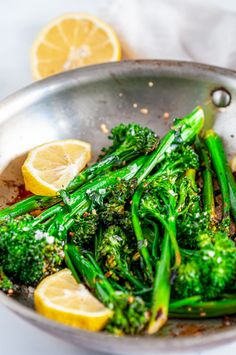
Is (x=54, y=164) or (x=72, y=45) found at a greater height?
(x=72, y=45)

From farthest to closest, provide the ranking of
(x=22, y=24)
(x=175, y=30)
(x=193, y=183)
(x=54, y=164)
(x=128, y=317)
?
(x=22, y=24) < (x=175, y=30) < (x=54, y=164) < (x=193, y=183) < (x=128, y=317)

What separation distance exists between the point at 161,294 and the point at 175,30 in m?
1.89

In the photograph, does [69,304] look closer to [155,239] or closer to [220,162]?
[155,239]

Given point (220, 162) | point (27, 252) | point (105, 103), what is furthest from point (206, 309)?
point (105, 103)

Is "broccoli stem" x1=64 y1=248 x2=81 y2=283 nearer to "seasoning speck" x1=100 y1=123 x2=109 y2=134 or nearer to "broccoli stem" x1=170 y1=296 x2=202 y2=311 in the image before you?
"broccoli stem" x1=170 y1=296 x2=202 y2=311

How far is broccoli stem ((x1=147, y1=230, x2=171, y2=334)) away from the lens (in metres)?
2.12

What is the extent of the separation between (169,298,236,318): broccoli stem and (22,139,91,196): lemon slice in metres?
0.76

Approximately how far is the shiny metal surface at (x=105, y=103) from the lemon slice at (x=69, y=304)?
0.72 meters

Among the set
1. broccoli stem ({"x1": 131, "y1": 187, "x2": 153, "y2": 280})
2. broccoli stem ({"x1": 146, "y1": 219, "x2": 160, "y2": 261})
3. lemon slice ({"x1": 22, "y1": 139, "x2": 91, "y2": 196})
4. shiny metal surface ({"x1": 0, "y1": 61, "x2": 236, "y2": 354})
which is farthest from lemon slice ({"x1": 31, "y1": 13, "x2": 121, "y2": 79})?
broccoli stem ({"x1": 146, "y1": 219, "x2": 160, "y2": 261})

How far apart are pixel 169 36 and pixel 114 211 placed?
1.46 meters

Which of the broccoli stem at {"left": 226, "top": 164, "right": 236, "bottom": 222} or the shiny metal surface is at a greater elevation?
the shiny metal surface

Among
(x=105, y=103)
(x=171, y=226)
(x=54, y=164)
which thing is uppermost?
(x=105, y=103)

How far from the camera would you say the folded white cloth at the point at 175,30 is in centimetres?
352

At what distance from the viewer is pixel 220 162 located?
2.90 meters
